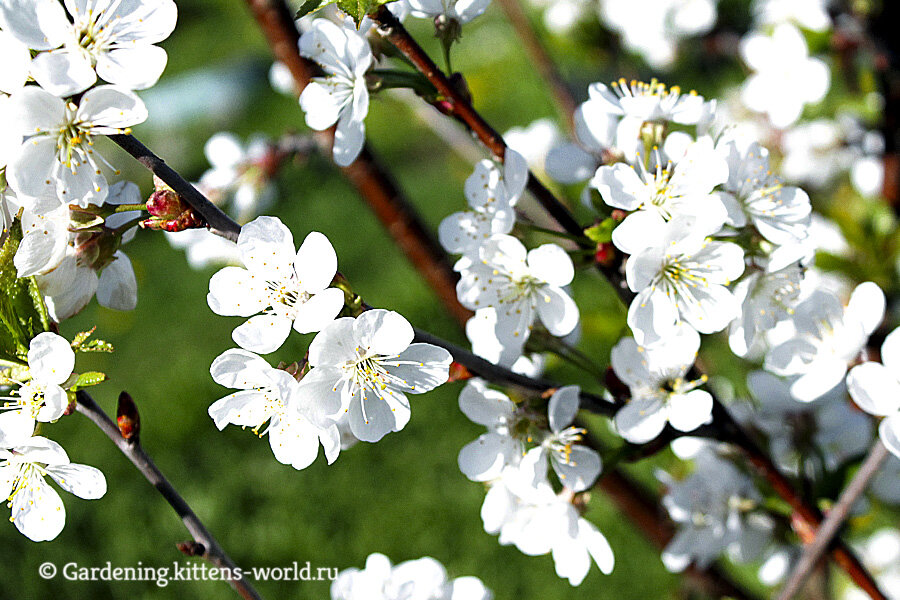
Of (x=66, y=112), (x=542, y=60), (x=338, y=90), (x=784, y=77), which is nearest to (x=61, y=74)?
(x=66, y=112)

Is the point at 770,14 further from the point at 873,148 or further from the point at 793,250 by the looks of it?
the point at 793,250

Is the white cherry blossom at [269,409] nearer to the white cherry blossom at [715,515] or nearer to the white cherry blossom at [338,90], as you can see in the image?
the white cherry blossom at [338,90]

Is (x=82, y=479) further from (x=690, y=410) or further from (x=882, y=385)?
(x=882, y=385)

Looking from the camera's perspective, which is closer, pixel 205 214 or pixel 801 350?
pixel 205 214

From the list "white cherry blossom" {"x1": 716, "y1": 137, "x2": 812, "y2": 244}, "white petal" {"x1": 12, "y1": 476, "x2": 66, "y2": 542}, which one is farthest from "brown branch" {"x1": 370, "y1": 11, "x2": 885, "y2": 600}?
"white petal" {"x1": 12, "y1": 476, "x2": 66, "y2": 542}

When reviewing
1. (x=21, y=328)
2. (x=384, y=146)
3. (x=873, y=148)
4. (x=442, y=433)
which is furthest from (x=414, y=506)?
(x=384, y=146)

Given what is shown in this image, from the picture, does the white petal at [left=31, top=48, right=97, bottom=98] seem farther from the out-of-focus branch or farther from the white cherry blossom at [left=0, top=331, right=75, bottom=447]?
the out-of-focus branch
